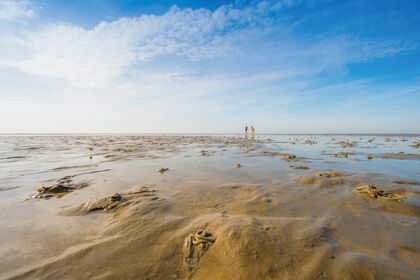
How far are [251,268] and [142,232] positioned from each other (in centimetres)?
193

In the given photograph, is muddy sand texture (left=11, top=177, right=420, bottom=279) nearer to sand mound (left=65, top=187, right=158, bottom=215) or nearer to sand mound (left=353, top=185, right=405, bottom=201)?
sand mound (left=65, top=187, right=158, bottom=215)

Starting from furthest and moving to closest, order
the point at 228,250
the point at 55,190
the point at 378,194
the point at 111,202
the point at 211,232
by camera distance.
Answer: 1. the point at 55,190
2. the point at 378,194
3. the point at 111,202
4. the point at 211,232
5. the point at 228,250

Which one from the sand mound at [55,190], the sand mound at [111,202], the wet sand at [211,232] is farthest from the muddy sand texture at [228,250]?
the sand mound at [55,190]

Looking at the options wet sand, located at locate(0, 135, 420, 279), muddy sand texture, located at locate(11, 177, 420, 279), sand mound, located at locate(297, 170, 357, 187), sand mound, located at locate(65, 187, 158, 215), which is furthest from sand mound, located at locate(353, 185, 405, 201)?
sand mound, located at locate(65, 187, 158, 215)

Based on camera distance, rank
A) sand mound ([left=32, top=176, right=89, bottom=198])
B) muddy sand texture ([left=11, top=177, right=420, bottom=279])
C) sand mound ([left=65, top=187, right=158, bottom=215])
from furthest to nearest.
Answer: sand mound ([left=32, top=176, right=89, bottom=198]) → sand mound ([left=65, top=187, right=158, bottom=215]) → muddy sand texture ([left=11, top=177, right=420, bottom=279])

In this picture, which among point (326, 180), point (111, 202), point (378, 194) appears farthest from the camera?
point (326, 180)

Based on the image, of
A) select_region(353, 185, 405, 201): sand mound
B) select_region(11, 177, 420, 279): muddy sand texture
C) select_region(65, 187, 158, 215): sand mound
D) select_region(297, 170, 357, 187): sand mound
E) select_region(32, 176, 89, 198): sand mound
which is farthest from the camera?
select_region(297, 170, 357, 187): sand mound

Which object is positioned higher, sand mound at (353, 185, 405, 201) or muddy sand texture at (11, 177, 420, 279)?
sand mound at (353, 185, 405, 201)

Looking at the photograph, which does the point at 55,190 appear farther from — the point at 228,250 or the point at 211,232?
the point at 228,250

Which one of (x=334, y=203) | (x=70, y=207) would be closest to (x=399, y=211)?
(x=334, y=203)

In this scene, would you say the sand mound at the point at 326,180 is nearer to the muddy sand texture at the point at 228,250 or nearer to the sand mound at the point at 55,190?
the muddy sand texture at the point at 228,250

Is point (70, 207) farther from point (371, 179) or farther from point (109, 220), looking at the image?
point (371, 179)

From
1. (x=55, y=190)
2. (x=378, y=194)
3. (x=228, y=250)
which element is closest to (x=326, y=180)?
(x=378, y=194)

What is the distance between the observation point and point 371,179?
7262 mm
